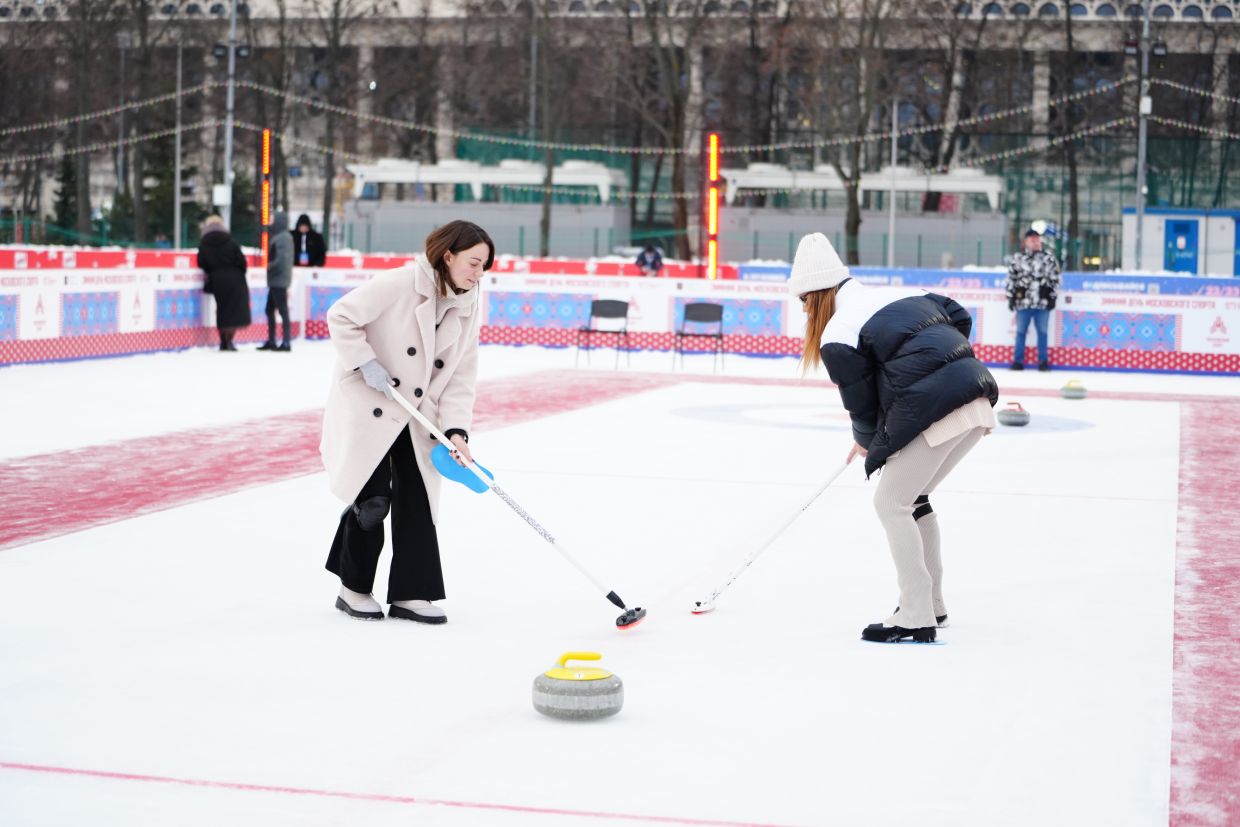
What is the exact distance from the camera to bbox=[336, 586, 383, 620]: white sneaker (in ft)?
23.2

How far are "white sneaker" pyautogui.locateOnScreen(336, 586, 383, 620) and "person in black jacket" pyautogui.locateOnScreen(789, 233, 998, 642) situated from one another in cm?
191

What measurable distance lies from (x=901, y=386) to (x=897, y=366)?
0.24 feet

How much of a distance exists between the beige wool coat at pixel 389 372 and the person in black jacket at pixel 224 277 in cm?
1580

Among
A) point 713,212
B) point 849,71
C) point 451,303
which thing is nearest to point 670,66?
point 849,71

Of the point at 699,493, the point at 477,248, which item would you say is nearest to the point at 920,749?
the point at 477,248

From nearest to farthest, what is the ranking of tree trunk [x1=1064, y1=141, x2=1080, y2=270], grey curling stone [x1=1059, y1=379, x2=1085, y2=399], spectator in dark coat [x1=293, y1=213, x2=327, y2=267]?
1. grey curling stone [x1=1059, y1=379, x2=1085, y2=399]
2. spectator in dark coat [x1=293, y1=213, x2=327, y2=267]
3. tree trunk [x1=1064, y1=141, x2=1080, y2=270]

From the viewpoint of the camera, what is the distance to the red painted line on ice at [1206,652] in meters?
4.93

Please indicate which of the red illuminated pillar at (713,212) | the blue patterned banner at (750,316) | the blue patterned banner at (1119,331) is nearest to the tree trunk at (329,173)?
the red illuminated pillar at (713,212)

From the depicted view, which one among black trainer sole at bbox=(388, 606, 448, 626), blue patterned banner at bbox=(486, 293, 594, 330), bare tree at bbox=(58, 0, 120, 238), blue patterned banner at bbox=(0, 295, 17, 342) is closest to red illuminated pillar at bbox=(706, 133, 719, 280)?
blue patterned banner at bbox=(486, 293, 594, 330)

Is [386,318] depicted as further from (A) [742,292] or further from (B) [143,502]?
(A) [742,292]

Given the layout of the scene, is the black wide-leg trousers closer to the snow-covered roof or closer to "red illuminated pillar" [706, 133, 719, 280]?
"red illuminated pillar" [706, 133, 719, 280]

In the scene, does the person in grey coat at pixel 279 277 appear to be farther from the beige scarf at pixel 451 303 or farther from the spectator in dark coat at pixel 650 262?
the beige scarf at pixel 451 303

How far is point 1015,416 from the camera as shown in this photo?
15133mm

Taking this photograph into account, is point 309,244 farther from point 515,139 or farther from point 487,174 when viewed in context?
point 515,139
